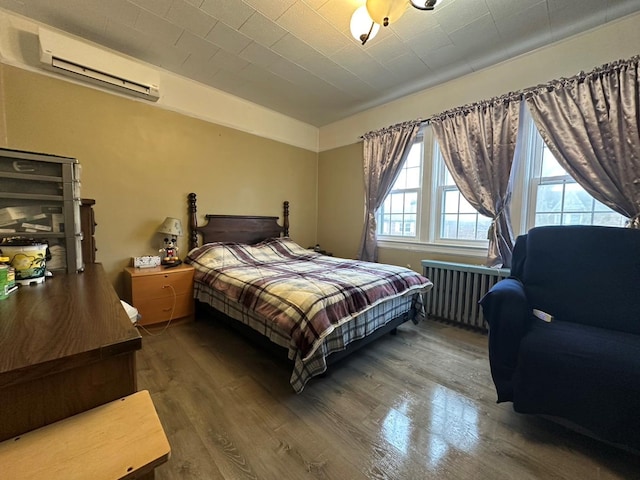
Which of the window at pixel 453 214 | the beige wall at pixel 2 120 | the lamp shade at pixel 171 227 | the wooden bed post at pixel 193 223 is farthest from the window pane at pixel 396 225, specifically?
the beige wall at pixel 2 120

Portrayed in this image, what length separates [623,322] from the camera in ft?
4.99

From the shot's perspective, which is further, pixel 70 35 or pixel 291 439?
pixel 70 35

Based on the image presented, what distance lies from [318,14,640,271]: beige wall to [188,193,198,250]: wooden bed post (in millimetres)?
2005

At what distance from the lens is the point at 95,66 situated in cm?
226

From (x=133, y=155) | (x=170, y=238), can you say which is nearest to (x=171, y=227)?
(x=170, y=238)

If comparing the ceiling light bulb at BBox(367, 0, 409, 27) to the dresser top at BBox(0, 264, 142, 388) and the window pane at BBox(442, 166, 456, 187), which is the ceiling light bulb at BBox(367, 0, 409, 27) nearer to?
the window pane at BBox(442, 166, 456, 187)

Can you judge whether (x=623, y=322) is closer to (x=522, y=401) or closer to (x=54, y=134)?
(x=522, y=401)

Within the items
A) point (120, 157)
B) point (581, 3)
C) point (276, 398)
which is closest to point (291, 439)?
point (276, 398)

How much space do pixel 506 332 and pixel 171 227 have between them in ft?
9.79

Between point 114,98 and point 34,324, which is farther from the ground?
point 114,98

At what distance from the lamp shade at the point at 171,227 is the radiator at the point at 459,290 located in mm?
2718

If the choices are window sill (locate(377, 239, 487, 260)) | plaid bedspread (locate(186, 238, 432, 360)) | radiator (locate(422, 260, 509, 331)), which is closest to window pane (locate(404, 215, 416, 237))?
window sill (locate(377, 239, 487, 260))

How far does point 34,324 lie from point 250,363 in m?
1.49

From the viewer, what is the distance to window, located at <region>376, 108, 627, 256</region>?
2.31 meters
